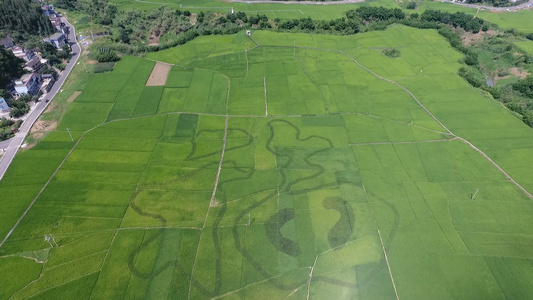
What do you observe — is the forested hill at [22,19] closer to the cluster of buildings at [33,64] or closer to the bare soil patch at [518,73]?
the cluster of buildings at [33,64]

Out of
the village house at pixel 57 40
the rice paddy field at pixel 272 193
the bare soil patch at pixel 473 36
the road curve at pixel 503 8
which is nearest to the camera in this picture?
the rice paddy field at pixel 272 193

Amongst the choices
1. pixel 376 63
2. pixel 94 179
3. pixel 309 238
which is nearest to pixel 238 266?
pixel 309 238

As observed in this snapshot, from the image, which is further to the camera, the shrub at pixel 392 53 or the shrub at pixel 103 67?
the shrub at pixel 392 53

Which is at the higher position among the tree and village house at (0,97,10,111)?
the tree

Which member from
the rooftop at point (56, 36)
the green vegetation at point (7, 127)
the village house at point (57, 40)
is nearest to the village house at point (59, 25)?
the rooftop at point (56, 36)

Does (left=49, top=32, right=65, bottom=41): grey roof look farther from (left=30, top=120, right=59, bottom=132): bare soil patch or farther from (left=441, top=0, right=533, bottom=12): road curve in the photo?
(left=441, top=0, right=533, bottom=12): road curve

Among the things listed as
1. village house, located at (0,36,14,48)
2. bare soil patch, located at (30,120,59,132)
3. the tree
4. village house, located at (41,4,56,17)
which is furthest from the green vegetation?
village house, located at (41,4,56,17)
